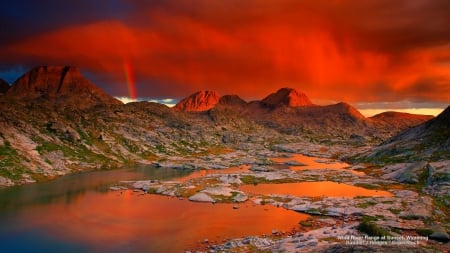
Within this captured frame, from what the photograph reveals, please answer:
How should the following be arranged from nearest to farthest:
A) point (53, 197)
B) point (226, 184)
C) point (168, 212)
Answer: point (168, 212), point (53, 197), point (226, 184)

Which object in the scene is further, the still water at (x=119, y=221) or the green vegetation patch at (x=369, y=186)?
the green vegetation patch at (x=369, y=186)

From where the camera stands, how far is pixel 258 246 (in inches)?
Result: 3531

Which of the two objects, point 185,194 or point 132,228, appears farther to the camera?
point 185,194

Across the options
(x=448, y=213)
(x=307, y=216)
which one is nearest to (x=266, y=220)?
(x=307, y=216)

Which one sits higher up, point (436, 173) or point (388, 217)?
point (436, 173)

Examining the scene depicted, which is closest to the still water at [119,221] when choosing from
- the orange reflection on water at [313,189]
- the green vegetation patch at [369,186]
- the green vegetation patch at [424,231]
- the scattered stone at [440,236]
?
the orange reflection on water at [313,189]

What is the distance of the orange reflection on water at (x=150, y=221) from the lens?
328 ft

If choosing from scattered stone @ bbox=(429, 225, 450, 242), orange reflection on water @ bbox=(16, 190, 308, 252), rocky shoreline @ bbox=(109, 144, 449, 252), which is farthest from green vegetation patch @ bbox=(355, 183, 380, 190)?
scattered stone @ bbox=(429, 225, 450, 242)

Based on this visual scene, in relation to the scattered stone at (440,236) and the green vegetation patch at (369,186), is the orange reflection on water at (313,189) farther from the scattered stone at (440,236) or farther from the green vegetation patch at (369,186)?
the scattered stone at (440,236)

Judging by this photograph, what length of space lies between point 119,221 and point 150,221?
11310 mm

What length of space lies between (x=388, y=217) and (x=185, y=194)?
88.7 metres

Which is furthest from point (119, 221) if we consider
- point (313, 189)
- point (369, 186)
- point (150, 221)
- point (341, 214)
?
point (369, 186)

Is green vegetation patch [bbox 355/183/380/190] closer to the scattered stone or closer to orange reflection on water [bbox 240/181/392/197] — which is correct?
orange reflection on water [bbox 240/181/392/197]

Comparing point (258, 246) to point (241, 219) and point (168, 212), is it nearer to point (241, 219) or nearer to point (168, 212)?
point (241, 219)
